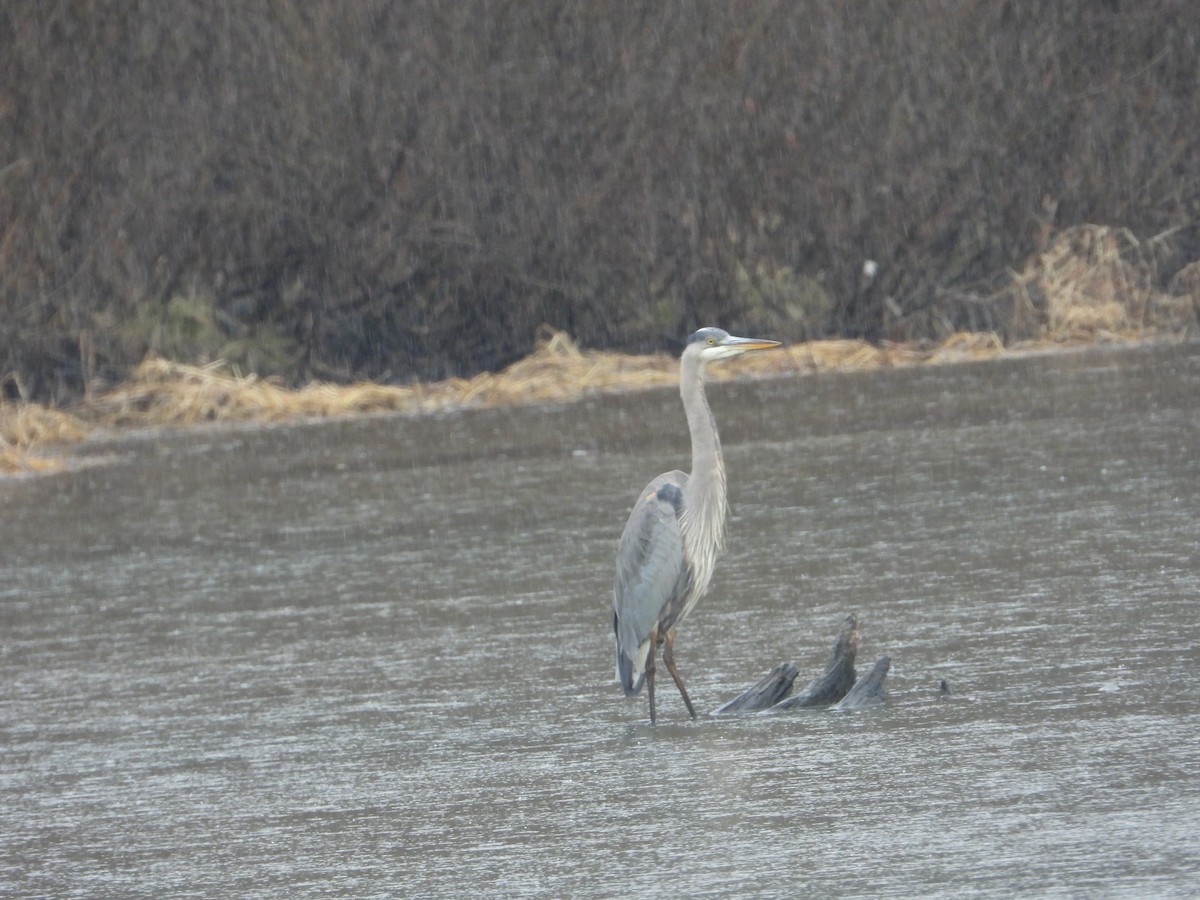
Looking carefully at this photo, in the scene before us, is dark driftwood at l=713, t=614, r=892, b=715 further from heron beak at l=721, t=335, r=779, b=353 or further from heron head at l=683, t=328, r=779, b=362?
heron head at l=683, t=328, r=779, b=362

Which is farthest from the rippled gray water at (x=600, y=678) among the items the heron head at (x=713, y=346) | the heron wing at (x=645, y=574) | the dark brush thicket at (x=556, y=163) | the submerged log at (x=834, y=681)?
the dark brush thicket at (x=556, y=163)

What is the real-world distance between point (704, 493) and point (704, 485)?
0.03 m

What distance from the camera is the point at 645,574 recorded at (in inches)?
261

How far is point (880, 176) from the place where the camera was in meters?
22.8

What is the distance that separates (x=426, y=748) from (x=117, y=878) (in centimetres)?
131

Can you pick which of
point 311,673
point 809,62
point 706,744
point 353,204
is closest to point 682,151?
point 809,62

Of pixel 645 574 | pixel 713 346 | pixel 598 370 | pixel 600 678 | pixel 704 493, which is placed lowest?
pixel 598 370

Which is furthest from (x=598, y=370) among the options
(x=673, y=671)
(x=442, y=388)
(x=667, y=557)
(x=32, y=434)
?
(x=673, y=671)

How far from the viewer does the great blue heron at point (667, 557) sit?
6.54 m

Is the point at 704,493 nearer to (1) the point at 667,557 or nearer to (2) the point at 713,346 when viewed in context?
(1) the point at 667,557

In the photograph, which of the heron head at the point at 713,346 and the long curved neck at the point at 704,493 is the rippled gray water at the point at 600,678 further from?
the heron head at the point at 713,346

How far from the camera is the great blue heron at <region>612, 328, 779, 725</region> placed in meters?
6.54

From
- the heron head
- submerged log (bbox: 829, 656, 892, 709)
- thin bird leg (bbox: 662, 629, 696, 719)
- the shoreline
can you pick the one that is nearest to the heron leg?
thin bird leg (bbox: 662, 629, 696, 719)

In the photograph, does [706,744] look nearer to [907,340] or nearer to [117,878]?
[117,878]
